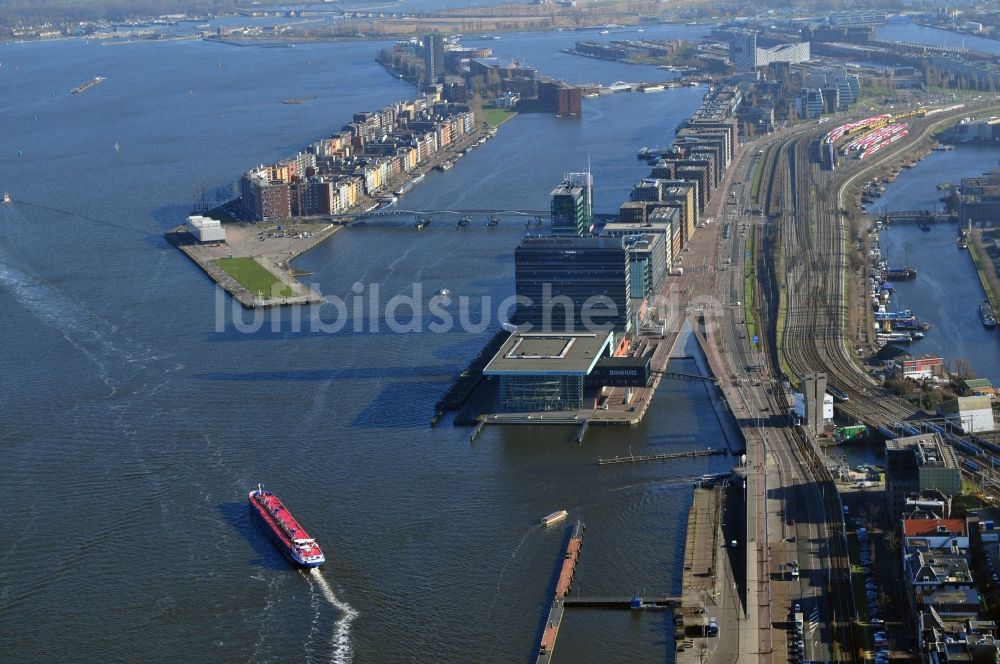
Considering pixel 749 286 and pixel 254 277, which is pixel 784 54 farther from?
pixel 254 277

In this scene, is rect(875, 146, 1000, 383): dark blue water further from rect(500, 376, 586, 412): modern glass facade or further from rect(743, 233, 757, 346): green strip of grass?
rect(500, 376, 586, 412): modern glass facade

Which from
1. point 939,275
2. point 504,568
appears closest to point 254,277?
point 939,275

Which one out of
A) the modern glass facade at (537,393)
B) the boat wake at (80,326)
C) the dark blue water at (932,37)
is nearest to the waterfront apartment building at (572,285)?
the modern glass facade at (537,393)

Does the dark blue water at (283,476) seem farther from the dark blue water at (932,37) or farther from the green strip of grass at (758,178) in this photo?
the dark blue water at (932,37)

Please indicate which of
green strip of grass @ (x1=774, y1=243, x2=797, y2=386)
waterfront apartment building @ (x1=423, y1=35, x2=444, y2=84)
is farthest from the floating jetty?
green strip of grass @ (x1=774, y1=243, x2=797, y2=386)

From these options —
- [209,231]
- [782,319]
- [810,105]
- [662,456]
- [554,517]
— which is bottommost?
[810,105]

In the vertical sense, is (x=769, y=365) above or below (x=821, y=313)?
above

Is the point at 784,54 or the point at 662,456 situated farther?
the point at 784,54
